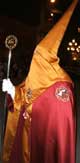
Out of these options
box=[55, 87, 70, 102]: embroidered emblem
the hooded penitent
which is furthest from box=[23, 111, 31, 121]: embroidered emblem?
box=[55, 87, 70, 102]: embroidered emblem

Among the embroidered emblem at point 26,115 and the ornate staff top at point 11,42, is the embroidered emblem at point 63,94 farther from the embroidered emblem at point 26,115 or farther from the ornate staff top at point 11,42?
the ornate staff top at point 11,42

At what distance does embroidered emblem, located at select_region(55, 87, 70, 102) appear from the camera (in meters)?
1.64

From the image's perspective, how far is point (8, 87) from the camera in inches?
65.9

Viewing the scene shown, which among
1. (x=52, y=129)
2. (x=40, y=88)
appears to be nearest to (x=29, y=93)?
(x=40, y=88)

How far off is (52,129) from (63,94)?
154mm

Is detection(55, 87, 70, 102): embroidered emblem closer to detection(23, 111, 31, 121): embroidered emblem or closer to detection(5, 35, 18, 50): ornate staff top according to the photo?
detection(23, 111, 31, 121): embroidered emblem

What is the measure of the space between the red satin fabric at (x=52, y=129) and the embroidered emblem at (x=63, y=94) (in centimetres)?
1

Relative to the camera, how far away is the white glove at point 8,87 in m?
1.66

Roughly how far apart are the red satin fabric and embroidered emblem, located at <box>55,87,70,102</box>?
1cm

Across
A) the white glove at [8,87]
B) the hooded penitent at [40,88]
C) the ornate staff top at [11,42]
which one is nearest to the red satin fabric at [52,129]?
the hooded penitent at [40,88]

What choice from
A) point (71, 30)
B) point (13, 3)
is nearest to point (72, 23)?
point (71, 30)

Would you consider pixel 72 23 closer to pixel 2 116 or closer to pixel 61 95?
pixel 61 95

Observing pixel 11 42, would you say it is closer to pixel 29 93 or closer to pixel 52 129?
pixel 29 93

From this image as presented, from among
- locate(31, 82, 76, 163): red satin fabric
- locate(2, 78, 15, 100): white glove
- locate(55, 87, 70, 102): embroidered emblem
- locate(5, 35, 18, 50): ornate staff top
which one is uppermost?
locate(5, 35, 18, 50): ornate staff top
